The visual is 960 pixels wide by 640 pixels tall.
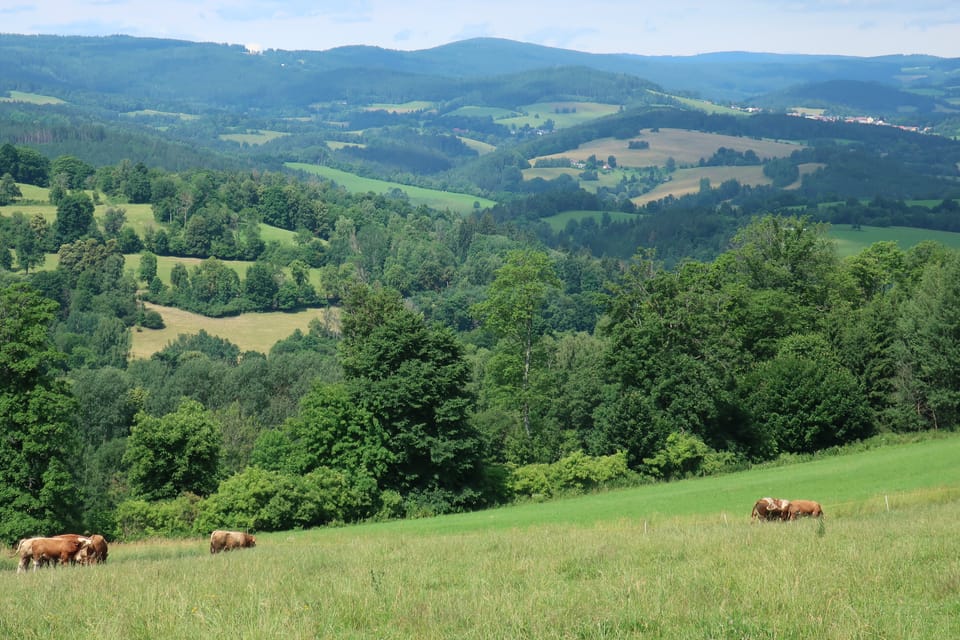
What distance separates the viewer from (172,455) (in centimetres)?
4984

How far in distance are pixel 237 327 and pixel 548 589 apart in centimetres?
16239

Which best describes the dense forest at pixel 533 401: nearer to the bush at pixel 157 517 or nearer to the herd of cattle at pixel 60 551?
the bush at pixel 157 517

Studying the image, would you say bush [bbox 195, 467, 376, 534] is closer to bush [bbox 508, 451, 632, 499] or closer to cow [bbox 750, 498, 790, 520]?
bush [bbox 508, 451, 632, 499]

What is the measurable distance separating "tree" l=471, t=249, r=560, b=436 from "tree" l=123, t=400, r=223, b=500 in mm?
19133

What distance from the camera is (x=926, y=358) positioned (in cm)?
5641

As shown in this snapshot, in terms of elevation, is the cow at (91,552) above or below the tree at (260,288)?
above

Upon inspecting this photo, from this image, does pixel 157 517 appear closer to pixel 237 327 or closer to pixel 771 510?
pixel 771 510

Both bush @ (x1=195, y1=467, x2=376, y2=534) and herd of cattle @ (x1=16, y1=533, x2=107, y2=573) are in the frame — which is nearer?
herd of cattle @ (x1=16, y1=533, x2=107, y2=573)

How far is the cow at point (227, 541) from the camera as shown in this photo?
29.3 meters

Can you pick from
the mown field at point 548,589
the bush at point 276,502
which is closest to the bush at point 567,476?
the bush at point 276,502

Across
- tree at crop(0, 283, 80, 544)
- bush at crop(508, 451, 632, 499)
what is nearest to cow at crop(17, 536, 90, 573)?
tree at crop(0, 283, 80, 544)

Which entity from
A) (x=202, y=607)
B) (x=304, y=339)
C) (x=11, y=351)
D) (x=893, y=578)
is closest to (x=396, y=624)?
(x=202, y=607)

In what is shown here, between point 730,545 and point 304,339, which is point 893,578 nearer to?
point 730,545

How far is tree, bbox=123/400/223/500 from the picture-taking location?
1940 inches
